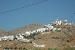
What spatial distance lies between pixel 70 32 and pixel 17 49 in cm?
2547

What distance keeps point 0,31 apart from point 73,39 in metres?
58.6

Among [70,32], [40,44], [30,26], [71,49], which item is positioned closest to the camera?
[71,49]

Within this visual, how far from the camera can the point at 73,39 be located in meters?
54.5

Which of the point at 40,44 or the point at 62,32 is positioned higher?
the point at 62,32

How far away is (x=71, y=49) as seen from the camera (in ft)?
107

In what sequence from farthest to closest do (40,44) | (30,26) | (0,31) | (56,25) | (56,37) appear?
(30,26)
(0,31)
(56,25)
(56,37)
(40,44)

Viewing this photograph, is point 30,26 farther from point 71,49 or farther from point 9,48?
point 71,49

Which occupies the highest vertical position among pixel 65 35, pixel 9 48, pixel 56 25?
pixel 56 25

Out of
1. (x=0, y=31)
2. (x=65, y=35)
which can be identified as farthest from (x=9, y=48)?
(x=0, y=31)

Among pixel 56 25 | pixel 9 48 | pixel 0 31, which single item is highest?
pixel 0 31

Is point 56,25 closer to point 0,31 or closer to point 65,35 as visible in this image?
point 65,35

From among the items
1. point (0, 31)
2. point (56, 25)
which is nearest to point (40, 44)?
point (56, 25)

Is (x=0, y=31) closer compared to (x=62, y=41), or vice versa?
(x=62, y=41)

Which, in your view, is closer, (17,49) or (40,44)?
(17,49)
